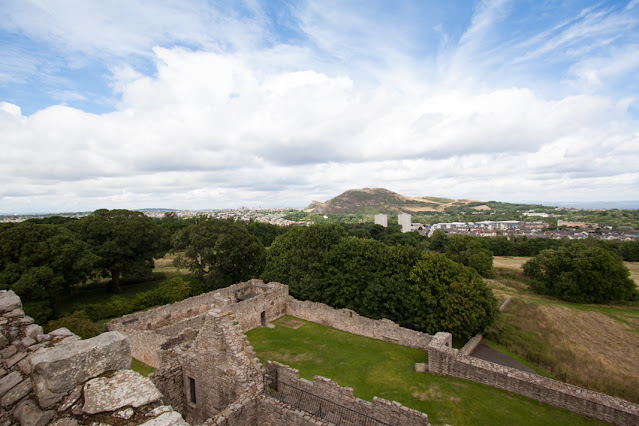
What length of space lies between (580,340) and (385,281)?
14.6m

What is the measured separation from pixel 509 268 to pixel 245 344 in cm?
5123

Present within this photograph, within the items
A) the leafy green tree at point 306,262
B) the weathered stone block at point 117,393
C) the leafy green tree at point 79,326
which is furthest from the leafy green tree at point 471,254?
the weathered stone block at point 117,393

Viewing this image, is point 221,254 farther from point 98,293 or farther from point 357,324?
point 357,324

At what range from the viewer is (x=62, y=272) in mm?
22516

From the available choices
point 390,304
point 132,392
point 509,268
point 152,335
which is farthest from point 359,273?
point 509,268

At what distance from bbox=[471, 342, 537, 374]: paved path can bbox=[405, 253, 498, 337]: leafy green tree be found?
1.04 m

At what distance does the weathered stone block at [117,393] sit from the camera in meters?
3.71

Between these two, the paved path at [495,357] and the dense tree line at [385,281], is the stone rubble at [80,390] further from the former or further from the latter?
the paved path at [495,357]

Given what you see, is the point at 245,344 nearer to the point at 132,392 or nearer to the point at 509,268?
the point at 132,392

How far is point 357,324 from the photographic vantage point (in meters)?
20.9

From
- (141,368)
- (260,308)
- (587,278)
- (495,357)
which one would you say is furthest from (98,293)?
(587,278)

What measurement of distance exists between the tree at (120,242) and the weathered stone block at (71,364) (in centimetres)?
2973

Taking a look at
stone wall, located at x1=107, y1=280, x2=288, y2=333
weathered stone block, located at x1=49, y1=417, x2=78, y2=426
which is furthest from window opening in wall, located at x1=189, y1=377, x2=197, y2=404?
stone wall, located at x1=107, y1=280, x2=288, y2=333

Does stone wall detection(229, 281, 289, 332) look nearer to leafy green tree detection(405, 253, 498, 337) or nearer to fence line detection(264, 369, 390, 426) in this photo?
fence line detection(264, 369, 390, 426)
